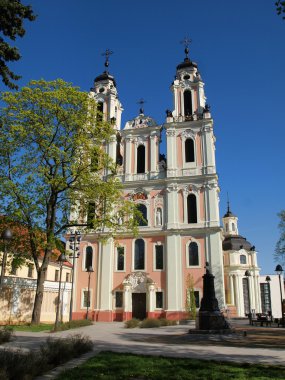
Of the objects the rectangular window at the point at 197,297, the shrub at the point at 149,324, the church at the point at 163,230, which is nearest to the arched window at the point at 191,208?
the church at the point at 163,230

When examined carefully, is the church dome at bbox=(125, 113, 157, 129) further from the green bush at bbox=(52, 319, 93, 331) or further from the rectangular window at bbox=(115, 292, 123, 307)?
the green bush at bbox=(52, 319, 93, 331)

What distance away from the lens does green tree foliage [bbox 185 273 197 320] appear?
30828 millimetres

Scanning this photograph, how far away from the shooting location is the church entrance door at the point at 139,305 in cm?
3316

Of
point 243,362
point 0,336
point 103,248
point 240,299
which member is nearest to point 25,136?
point 0,336

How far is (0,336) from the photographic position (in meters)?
12.9

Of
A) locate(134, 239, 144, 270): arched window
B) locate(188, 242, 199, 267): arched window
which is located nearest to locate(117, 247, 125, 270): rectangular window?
locate(134, 239, 144, 270): arched window

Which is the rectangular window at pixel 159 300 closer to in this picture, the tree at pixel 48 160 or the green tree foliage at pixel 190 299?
the green tree foliage at pixel 190 299

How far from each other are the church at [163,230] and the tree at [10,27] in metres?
16.7

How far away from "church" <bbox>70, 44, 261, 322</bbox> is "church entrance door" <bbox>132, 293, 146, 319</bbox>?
0.09m

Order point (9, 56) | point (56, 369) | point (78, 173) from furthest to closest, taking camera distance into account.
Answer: point (78, 173) < point (9, 56) < point (56, 369)

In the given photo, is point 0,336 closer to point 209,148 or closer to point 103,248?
point 103,248

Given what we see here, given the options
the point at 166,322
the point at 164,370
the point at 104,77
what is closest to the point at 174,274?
the point at 166,322

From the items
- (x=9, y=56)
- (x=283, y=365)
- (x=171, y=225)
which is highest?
(x=9, y=56)

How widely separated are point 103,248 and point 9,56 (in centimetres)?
2400
